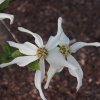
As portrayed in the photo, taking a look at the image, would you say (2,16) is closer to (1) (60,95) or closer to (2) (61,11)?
(1) (60,95)

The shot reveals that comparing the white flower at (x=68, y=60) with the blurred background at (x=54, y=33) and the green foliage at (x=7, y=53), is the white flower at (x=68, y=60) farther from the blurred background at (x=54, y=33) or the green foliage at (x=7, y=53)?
the blurred background at (x=54, y=33)

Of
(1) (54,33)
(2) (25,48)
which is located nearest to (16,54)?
(2) (25,48)

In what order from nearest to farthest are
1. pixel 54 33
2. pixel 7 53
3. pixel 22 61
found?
pixel 22 61 → pixel 7 53 → pixel 54 33

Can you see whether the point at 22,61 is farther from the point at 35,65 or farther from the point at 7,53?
the point at 7,53

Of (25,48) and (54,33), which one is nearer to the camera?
(25,48)

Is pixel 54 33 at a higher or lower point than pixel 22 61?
lower

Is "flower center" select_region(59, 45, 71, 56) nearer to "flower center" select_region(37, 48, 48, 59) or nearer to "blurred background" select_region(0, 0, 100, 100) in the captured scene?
"flower center" select_region(37, 48, 48, 59)

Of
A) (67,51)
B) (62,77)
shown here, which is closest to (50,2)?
(62,77)

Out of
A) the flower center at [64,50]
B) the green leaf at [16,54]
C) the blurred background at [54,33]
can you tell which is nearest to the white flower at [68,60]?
the flower center at [64,50]
